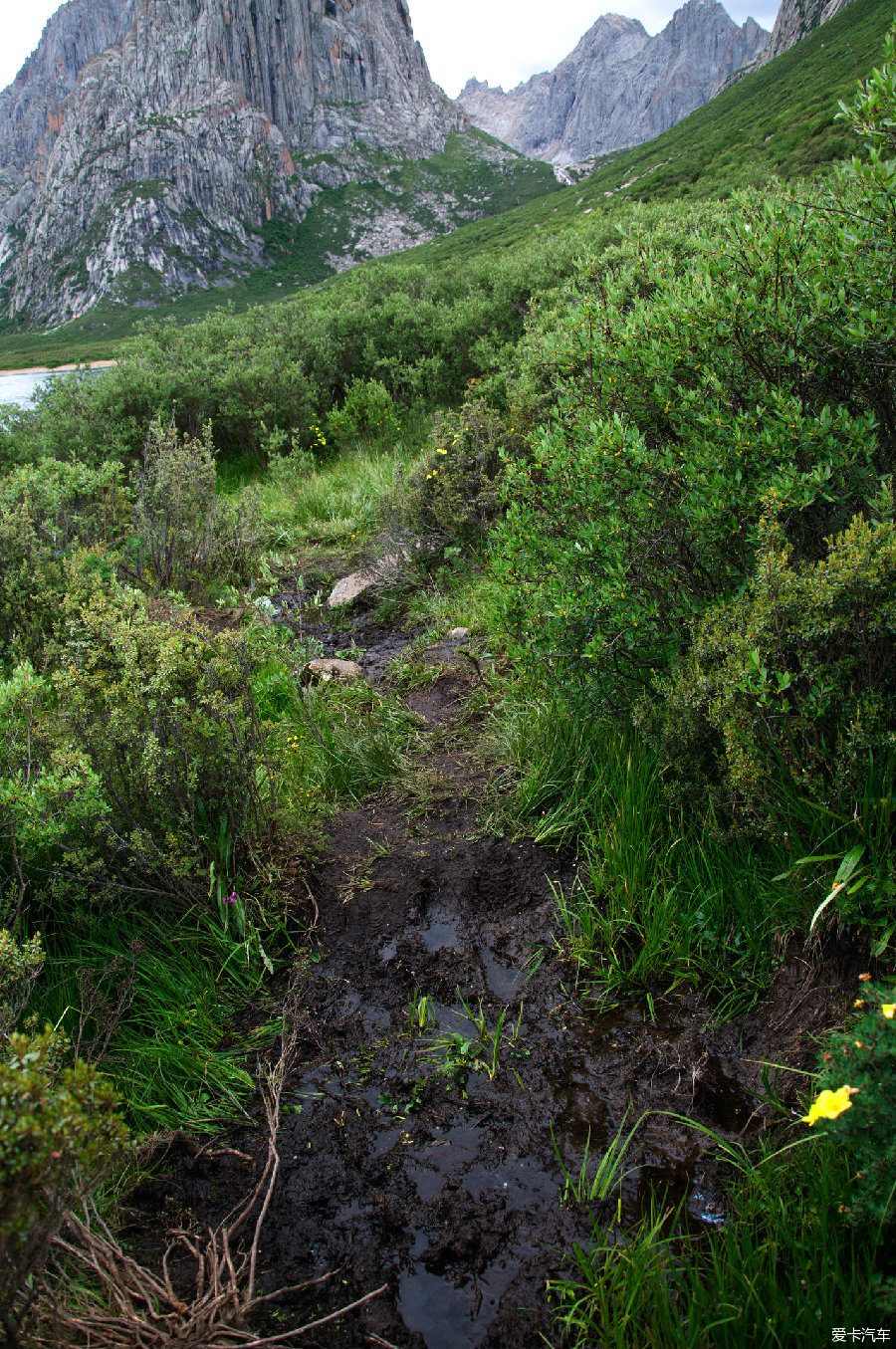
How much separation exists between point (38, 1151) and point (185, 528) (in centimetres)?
585

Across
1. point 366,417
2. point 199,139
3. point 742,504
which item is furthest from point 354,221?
point 742,504

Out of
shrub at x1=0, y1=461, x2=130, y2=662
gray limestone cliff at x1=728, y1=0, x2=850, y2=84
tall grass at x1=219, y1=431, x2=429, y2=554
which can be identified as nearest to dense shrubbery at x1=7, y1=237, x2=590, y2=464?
tall grass at x1=219, y1=431, x2=429, y2=554

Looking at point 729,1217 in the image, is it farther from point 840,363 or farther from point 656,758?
point 840,363

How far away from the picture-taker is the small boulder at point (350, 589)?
6.43 m

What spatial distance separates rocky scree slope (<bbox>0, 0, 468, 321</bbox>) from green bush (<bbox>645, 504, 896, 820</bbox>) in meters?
121

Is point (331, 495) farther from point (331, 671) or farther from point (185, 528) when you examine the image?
point (331, 671)

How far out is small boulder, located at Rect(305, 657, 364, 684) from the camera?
4.93 metres

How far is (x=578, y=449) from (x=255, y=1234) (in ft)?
9.75

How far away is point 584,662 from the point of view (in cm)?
311

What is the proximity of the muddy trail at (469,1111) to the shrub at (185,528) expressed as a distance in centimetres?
428

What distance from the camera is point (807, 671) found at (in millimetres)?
2086

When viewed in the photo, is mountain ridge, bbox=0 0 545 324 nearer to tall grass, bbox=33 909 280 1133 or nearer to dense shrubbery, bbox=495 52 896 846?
dense shrubbery, bbox=495 52 896 846

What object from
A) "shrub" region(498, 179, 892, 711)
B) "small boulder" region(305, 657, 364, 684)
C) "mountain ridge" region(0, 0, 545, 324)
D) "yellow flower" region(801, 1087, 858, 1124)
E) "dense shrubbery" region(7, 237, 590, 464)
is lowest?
"yellow flower" region(801, 1087, 858, 1124)

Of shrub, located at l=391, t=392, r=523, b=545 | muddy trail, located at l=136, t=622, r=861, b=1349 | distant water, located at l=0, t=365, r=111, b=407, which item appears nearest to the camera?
muddy trail, located at l=136, t=622, r=861, b=1349
